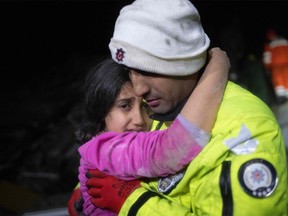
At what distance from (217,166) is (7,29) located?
16.9ft

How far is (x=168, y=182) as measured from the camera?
5.01 feet

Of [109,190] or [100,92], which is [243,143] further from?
[100,92]

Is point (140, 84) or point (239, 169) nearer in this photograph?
point (239, 169)

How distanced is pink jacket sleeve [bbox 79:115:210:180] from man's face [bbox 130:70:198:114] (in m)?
0.08

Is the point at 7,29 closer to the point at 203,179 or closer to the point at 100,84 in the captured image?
the point at 100,84

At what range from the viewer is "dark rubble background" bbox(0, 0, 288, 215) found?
4.38m

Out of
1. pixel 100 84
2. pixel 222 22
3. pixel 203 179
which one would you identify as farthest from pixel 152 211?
pixel 222 22

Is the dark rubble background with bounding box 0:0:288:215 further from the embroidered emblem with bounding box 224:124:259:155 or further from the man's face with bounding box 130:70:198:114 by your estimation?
the embroidered emblem with bounding box 224:124:259:155

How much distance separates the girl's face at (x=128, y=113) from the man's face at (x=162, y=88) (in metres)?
0.44

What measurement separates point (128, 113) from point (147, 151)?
50 centimetres

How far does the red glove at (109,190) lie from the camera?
5.46 feet

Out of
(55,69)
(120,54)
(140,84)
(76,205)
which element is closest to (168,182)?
(140,84)

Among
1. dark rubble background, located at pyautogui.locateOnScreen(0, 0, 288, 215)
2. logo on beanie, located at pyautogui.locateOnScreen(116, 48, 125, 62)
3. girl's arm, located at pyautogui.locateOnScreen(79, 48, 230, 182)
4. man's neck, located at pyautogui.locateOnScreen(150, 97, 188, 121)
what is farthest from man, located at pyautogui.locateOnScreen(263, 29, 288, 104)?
logo on beanie, located at pyautogui.locateOnScreen(116, 48, 125, 62)

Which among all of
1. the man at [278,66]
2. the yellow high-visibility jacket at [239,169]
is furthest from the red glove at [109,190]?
the man at [278,66]
